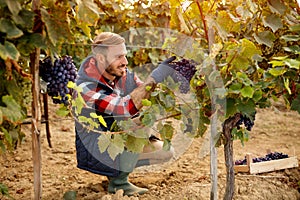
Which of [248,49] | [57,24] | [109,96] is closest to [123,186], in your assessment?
[109,96]

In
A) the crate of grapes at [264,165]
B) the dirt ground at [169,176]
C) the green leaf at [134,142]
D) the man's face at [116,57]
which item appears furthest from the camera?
the crate of grapes at [264,165]

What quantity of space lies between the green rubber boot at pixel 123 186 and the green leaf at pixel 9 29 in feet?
5.37

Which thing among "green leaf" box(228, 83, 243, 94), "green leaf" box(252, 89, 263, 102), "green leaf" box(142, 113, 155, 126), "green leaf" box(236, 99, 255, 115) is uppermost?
"green leaf" box(228, 83, 243, 94)

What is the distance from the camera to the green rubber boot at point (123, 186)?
3.11 metres

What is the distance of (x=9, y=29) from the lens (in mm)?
1701

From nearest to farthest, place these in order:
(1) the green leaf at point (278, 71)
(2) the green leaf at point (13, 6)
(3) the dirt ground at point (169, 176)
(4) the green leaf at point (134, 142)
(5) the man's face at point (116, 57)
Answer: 1. (2) the green leaf at point (13, 6)
2. (1) the green leaf at point (278, 71)
3. (4) the green leaf at point (134, 142)
4. (5) the man's face at point (116, 57)
5. (3) the dirt ground at point (169, 176)

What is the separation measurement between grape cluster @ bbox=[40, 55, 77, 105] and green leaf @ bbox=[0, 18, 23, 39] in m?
Result: 0.58

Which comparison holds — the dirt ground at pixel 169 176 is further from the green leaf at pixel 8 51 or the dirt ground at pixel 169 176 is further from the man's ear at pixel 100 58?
the green leaf at pixel 8 51

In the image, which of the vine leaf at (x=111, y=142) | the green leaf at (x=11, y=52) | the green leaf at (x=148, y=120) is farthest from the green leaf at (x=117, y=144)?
the green leaf at (x=11, y=52)

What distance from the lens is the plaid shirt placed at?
8.69ft

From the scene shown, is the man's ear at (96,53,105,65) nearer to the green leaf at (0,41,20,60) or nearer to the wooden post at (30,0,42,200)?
the wooden post at (30,0,42,200)

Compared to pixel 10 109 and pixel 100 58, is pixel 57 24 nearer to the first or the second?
pixel 10 109

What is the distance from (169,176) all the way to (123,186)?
0.55 meters

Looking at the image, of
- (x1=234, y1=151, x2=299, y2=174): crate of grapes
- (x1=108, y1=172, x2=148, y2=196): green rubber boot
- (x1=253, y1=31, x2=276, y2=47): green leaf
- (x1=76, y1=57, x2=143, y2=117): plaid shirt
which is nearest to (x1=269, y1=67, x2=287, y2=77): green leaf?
(x1=253, y1=31, x2=276, y2=47): green leaf
